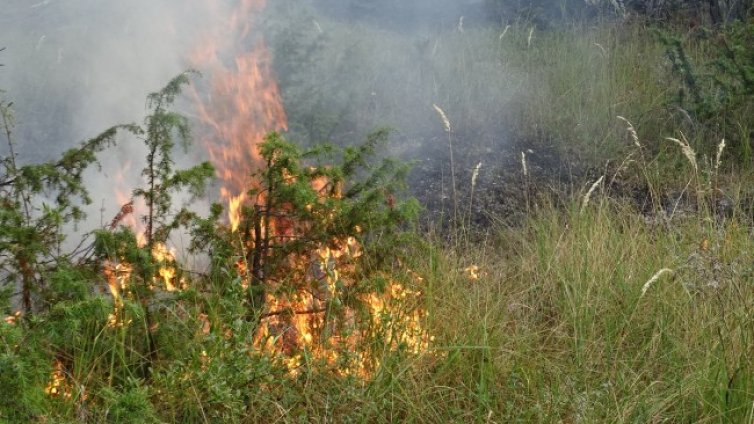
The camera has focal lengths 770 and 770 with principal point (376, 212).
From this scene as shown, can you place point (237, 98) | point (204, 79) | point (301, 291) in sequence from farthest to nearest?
point (204, 79)
point (237, 98)
point (301, 291)

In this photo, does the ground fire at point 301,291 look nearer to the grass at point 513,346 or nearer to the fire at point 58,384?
the grass at point 513,346

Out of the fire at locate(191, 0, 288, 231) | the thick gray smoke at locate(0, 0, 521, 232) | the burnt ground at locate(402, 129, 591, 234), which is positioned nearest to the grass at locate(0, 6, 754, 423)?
the burnt ground at locate(402, 129, 591, 234)

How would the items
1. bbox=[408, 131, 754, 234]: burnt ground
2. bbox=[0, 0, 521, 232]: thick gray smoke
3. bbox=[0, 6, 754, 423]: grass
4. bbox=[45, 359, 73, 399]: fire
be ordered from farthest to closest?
bbox=[0, 0, 521, 232]: thick gray smoke, bbox=[408, 131, 754, 234]: burnt ground, bbox=[45, 359, 73, 399]: fire, bbox=[0, 6, 754, 423]: grass

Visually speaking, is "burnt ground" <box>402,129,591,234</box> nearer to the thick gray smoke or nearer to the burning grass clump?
the thick gray smoke

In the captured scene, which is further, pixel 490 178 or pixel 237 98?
pixel 490 178

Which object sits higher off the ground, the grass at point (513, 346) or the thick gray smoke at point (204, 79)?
the thick gray smoke at point (204, 79)

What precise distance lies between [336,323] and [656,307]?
141 centimetres

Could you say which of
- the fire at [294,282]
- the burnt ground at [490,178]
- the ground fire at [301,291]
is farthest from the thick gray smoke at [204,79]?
the ground fire at [301,291]

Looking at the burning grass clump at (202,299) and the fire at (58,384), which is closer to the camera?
the burning grass clump at (202,299)

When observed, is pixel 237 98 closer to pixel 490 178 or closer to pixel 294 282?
pixel 490 178

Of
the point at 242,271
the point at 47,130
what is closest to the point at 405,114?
the point at 47,130

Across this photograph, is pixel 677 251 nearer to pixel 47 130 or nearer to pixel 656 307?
pixel 656 307

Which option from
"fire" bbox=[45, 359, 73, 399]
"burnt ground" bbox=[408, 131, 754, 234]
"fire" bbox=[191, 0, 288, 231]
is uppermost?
"fire" bbox=[191, 0, 288, 231]

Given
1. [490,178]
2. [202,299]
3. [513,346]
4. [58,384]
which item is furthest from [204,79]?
[513,346]
